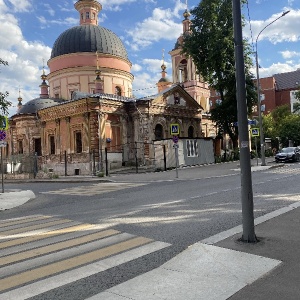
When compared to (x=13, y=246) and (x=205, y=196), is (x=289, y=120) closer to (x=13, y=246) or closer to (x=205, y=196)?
(x=205, y=196)

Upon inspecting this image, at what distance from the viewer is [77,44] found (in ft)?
139

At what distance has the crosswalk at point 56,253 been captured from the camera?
462 centimetres

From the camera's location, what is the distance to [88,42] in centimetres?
4250

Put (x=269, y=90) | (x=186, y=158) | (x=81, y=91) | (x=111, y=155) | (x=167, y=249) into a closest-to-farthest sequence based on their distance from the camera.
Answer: (x=167, y=249)
(x=186, y=158)
(x=111, y=155)
(x=81, y=91)
(x=269, y=90)

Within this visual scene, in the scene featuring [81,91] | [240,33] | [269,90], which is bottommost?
[240,33]

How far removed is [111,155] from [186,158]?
714cm

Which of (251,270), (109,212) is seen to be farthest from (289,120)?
(251,270)

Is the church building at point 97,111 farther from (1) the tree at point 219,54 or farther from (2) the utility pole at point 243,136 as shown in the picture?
(2) the utility pole at point 243,136

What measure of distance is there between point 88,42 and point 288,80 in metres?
54.6

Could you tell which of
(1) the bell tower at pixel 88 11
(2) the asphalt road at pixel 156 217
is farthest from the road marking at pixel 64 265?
(1) the bell tower at pixel 88 11

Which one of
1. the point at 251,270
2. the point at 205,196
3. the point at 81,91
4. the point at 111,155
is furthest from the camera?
the point at 81,91

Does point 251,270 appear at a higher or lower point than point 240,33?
lower

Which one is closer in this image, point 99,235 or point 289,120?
point 99,235

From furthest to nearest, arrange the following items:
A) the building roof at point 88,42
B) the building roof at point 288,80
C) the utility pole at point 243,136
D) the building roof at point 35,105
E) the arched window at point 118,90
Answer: the building roof at point 288,80 < the arched window at point 118,90 < the building roof at point 88,42 < the building roof at point 35,105 < the utility pole at point 243,136
